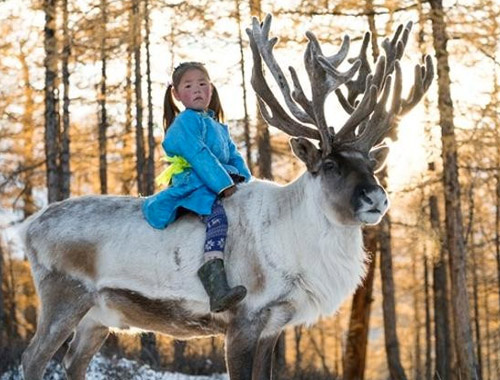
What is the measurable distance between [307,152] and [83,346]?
2.24 meters

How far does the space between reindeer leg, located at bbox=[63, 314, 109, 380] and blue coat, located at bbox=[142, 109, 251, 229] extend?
1125 mm

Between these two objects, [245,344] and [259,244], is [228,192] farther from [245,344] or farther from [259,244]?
[245,344]

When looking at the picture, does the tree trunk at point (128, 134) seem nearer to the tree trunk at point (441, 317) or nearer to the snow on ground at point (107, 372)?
the snow on ground at point (107, 372)

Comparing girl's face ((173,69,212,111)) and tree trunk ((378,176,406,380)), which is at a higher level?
girl's face ((173,69,212,111))

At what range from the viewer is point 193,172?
514 centimetres

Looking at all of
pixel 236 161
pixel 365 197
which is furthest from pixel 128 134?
pixel 365 197

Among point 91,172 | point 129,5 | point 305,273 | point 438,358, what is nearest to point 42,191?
point 91,172

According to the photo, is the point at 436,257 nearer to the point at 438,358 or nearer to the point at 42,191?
the point at 438,358

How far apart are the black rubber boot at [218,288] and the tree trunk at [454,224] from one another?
6729 millimetres

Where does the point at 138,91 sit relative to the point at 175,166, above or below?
above

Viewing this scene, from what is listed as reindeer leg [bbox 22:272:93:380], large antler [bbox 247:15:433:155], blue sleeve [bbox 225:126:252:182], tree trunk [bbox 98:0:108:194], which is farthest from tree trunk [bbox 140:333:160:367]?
large antler [bbox 247:15:433:155]

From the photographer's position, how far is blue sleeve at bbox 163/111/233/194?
16.4ft

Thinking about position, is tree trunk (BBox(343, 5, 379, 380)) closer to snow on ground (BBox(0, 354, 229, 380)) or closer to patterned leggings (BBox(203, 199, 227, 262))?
snow on ground (BBox(0, 354, 229, 380))

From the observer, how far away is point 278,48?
11.0m
